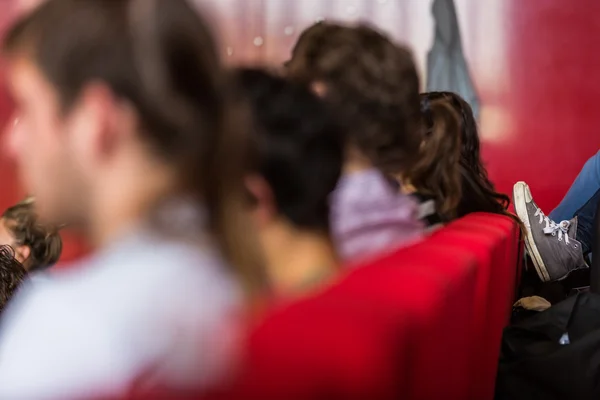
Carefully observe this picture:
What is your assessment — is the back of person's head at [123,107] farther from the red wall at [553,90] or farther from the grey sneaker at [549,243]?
the red wall at [553,90]

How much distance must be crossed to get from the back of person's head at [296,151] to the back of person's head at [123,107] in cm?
43

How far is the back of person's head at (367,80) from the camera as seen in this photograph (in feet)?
4.29

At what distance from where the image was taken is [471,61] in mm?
3877

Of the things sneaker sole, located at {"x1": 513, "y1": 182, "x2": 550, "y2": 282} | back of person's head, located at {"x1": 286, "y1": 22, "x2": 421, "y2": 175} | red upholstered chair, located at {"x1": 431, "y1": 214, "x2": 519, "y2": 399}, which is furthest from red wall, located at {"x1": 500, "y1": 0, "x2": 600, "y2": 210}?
back of person's head, located at {"x1": 286, "y1": 22, "x2": 421, "y2": 175}

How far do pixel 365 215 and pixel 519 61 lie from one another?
2.82 m

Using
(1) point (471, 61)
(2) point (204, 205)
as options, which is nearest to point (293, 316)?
(2) point (204, 205)

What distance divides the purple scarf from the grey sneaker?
129 centimetres

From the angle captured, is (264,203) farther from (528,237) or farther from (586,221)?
(586,221)

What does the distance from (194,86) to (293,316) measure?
0.60 feet

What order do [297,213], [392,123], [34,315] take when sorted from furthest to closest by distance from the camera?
[392,123] → [297,213] → [34,315]

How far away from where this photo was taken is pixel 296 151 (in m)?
1.04

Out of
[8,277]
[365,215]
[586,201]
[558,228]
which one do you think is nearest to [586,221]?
[586,201]

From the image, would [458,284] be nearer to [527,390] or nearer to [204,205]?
[204,205]

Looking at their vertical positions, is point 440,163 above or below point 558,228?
above
